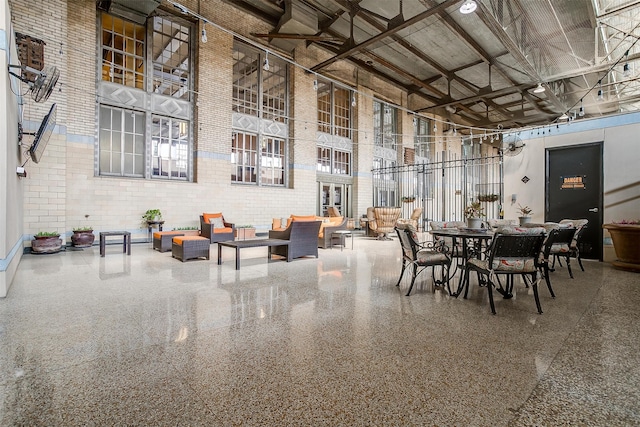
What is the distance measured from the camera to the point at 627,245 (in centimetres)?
533

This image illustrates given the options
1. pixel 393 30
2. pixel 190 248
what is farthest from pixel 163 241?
pixel 393 30

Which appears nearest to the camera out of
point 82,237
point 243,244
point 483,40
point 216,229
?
point 243,244

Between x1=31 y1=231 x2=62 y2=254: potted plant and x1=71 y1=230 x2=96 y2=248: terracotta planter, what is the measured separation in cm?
50

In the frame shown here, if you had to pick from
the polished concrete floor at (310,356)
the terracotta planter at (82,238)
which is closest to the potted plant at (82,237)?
the terracotta planter at (82,238)

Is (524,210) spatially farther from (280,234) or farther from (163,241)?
(163,241)

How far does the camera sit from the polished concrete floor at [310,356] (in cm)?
156

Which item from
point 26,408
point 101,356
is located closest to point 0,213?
point 101,356

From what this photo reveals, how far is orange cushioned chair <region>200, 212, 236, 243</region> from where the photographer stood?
7359mm

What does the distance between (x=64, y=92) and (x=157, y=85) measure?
7.27 ft

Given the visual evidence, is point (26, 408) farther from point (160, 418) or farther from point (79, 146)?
point (79, 146)

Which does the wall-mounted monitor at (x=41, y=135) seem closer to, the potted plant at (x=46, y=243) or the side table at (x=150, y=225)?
the potted plant at (x=46, y=243)

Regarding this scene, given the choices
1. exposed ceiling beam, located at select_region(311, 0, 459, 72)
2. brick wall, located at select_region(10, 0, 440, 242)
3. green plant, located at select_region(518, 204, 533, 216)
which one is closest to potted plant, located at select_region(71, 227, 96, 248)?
brick wall, located at select_region(10, 0, 440, 242)

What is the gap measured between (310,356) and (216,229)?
6177mm

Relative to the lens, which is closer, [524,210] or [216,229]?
[524,210]
